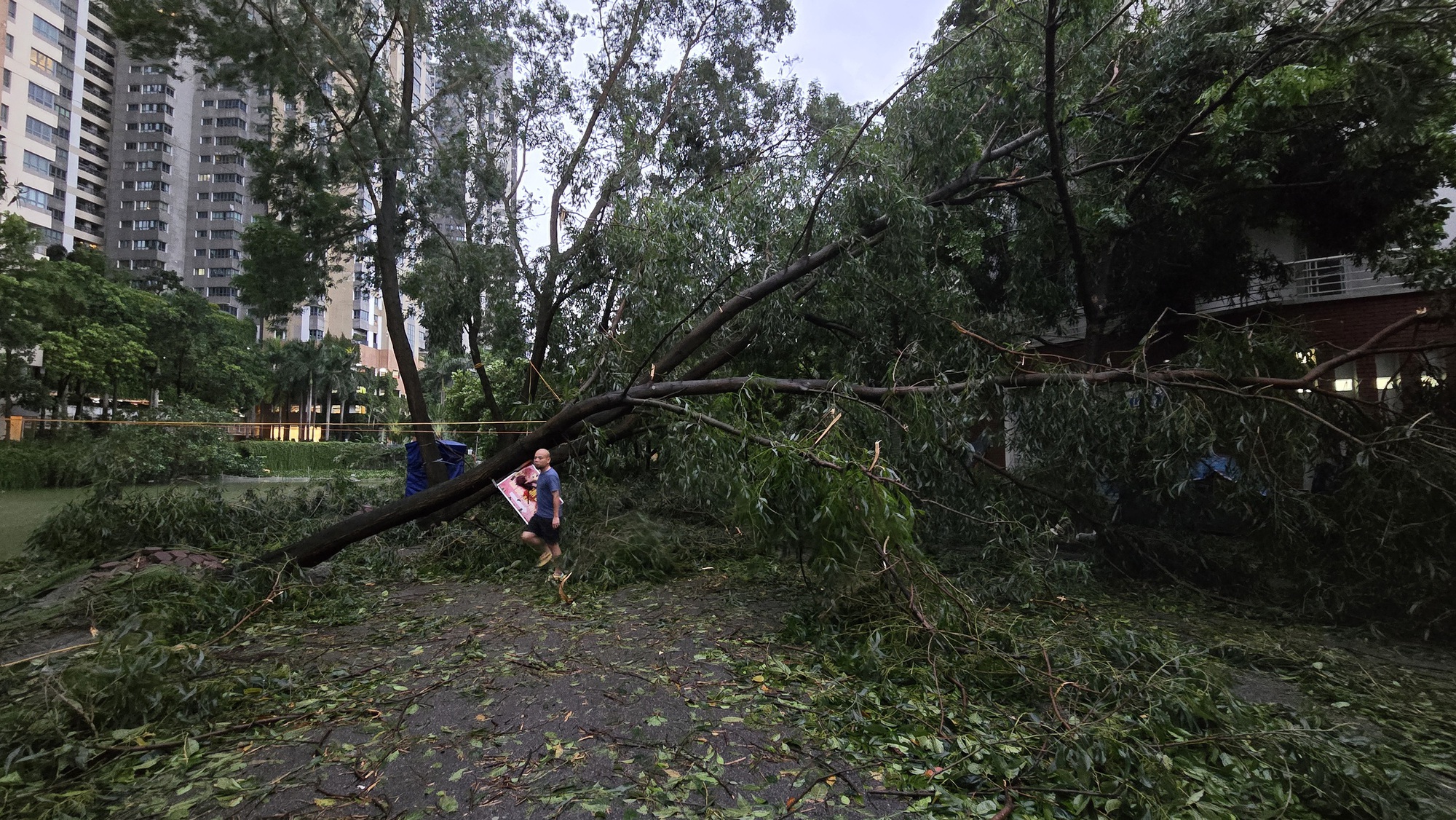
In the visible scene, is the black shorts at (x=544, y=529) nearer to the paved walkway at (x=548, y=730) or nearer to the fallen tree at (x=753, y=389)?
Result: the fallen tree at (x=753, y=389)

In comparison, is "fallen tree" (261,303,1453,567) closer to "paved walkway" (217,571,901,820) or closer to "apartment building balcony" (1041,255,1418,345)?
"paved walkway" (217,571,901,820)

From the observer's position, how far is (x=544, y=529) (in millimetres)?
6621

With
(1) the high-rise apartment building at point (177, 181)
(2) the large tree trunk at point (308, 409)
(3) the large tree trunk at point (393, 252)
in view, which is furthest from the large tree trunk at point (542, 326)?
(1) the high-rise apartment building at point (177, 181)

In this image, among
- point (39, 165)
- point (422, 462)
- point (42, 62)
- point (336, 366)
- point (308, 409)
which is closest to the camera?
point (422, 462)

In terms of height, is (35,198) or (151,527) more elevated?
(35,198)

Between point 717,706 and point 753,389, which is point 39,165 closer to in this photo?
point 753,389

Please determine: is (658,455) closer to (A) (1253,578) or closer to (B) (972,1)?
(A) (1253,578)

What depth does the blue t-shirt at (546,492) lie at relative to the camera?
258 inches

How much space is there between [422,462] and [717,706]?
791 cm

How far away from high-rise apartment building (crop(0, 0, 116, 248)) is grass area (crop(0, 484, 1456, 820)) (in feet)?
142

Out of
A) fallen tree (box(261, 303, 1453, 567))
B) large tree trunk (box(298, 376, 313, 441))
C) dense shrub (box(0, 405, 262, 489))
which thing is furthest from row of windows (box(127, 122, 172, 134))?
fallen tree (box(261, 303, 1453, 567))

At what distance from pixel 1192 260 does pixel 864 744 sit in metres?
8.41

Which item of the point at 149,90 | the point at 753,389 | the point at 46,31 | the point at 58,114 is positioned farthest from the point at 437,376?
the point at 753,389

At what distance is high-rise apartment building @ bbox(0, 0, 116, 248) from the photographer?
38.2 meters
